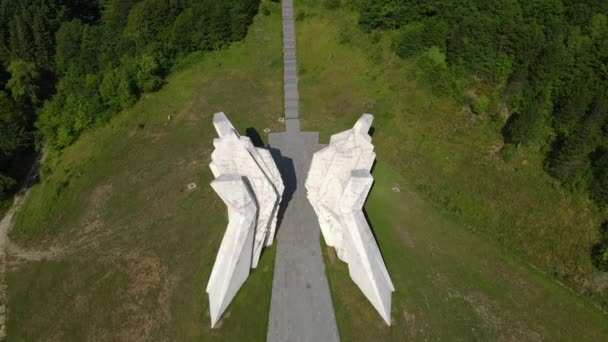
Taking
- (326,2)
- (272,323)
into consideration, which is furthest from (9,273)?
(326,2)

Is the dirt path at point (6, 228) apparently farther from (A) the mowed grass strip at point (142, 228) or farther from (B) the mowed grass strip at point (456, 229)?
(B) the mowed grass strip at point (456, 229)

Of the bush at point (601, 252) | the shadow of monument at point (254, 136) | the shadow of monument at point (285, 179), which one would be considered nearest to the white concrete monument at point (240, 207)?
the shadow of monument at point (285, 179)

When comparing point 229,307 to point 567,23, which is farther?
point 567,23

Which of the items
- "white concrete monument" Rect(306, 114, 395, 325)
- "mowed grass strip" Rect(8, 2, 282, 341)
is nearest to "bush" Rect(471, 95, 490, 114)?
"white concrete monument" Rect(306, 114, 395, 325)

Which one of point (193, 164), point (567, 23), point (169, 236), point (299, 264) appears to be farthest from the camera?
point (567, 23)

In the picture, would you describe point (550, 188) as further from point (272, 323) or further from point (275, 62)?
Answer: point (275, 62)

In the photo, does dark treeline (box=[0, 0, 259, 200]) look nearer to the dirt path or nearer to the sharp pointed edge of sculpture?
the dirt path

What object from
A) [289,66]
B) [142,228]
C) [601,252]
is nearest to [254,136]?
[289,66]
